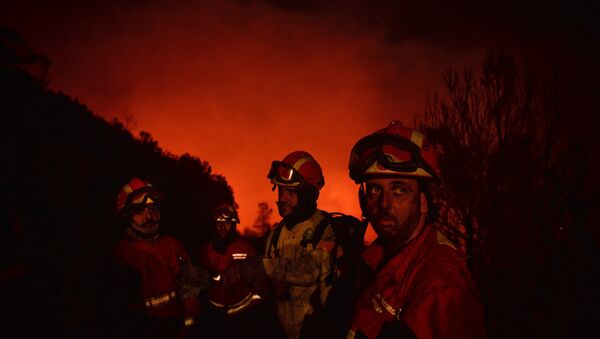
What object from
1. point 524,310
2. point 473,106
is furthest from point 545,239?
point 473,106

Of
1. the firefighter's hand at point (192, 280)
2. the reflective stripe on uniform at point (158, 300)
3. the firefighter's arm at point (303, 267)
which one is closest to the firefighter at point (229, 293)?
the reflective stripe on uniform at point (158, 300)

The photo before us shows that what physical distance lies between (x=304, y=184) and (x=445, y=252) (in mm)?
2662

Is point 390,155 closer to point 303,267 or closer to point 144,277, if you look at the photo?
point 303,267

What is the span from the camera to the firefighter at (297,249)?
12.5 feet

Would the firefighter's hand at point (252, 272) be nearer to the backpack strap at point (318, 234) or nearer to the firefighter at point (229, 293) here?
the backpack strap at point (318, 234)

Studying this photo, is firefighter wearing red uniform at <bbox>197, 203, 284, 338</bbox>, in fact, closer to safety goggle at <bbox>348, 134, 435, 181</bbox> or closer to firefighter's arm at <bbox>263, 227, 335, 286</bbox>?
firefighter's arm at <bbox>263, 227, 335, 286</bbox>

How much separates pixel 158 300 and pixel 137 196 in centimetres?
→ 139

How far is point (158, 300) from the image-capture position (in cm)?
507

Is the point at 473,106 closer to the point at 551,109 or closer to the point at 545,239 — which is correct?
the point at 551,109

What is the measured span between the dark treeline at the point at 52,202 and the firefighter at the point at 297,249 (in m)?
2.23

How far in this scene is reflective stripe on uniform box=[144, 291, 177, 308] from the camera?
16.4ft

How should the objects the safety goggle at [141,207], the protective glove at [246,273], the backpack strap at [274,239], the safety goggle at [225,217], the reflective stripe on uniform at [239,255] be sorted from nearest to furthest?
1. the protective glove at [246,273]
2. the backpack strap at [274,239]
3. the safety goggle at [141,207]
4. the reflective stripe on uniform at [239,255]
5. the safety goggle at [225,217]

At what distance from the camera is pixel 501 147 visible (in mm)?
14656

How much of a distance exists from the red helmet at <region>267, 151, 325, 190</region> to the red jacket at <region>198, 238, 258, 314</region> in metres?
3.57
